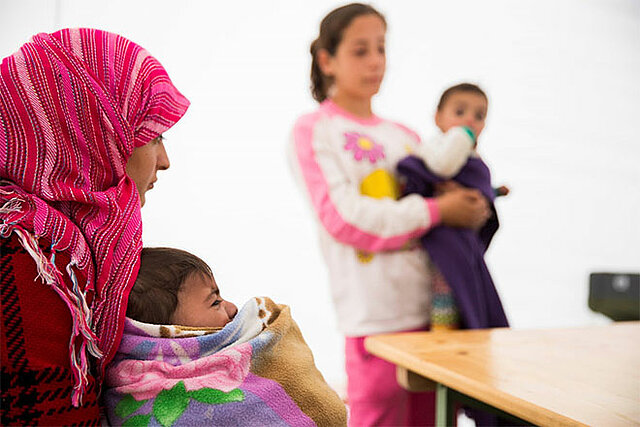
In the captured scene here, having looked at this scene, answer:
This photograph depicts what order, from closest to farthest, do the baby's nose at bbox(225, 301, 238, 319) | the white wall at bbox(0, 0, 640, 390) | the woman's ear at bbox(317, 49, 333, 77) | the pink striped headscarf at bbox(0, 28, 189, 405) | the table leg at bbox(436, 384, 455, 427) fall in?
1. the pink striped headscarf at bbox(0, 28, 189, 405)
2. the baby's nose at bbox(225, 301, 238, 319)
3. the table leg at bbox(436, 384, 455, 427)
4. the woman's ear at bbox(317, 49, 333, 77)
5. the white wall at bbox(0, 0, 640, 390)

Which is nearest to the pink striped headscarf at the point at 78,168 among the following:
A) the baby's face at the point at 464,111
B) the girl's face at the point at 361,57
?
the girl's face at the point at 361,57

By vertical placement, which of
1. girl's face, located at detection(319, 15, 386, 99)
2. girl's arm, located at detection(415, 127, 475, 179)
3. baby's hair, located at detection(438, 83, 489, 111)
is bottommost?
girl's arm, located at detection(415, 127, 475, 179)

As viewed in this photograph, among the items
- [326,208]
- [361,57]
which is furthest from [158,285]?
[361,57]

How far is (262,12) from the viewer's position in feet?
6.37

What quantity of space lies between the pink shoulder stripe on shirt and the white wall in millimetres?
399

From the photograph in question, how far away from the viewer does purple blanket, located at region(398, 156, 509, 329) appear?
150 centimetres

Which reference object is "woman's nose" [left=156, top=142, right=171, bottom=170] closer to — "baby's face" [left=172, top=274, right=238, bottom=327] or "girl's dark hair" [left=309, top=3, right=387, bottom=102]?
"baby's face" [left=172, top=274, right=238, bottom=327]

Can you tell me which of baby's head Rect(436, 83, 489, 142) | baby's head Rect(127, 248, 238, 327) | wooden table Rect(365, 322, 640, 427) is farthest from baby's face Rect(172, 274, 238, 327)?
baby's head Rect(436, 83, 489, 142)

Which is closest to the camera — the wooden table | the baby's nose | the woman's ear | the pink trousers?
the wooden table

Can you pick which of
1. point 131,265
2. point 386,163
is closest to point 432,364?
point 131,265

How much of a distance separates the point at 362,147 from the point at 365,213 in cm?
19

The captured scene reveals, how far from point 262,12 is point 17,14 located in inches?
30.0

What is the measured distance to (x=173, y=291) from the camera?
0.75 meters

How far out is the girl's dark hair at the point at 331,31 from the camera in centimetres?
158
